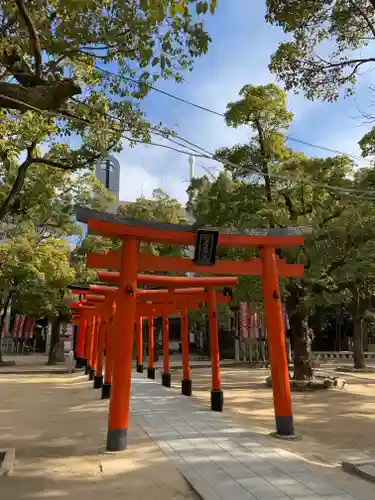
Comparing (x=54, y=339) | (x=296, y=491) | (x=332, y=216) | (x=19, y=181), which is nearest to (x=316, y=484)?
(x=296, y=491)

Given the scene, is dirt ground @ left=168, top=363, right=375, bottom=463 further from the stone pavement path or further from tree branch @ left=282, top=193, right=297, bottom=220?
tree branch @ left=282, top=193, right=297, bottom=220

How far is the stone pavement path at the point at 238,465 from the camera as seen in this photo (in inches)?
191

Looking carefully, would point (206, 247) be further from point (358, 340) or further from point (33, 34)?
point (358, 340)

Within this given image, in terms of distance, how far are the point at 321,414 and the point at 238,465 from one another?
568cm

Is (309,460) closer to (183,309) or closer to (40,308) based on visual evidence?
(183,309)

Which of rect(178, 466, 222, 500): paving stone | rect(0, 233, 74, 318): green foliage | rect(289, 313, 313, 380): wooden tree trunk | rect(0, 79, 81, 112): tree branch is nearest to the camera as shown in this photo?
rect(178, 466, 222, 500): paving stone

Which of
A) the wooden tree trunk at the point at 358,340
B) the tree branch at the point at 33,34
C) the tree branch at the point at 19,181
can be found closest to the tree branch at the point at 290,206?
the tree branch at the point at 19,181

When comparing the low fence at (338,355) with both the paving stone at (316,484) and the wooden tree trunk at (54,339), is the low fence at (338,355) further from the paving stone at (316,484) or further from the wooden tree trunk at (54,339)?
the paving stone at (316,484)

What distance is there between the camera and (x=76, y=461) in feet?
20.7

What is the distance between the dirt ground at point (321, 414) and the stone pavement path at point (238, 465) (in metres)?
0.73

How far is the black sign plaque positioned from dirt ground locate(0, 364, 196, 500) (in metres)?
2.98

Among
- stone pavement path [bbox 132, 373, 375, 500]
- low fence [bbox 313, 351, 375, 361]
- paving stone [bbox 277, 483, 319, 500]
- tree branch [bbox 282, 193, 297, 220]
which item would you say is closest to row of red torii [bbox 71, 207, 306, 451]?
stone pavement path [bbox 132, 373, 375, 500]

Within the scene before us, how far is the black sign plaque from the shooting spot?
7.57m

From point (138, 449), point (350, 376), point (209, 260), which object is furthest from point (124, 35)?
point (350, 376)
